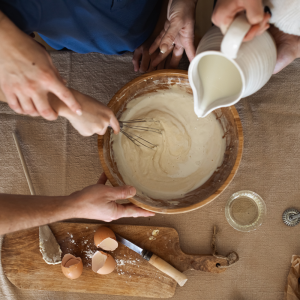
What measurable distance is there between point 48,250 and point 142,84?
67 centimetres

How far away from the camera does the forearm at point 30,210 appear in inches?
23.4

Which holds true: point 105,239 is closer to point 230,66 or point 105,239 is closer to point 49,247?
point 49,247

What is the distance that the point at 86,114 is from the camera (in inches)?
23.2

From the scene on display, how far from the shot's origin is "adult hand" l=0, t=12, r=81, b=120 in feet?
1.49

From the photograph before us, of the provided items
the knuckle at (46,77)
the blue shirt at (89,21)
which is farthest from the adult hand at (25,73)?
the blue shirt at (89,21)

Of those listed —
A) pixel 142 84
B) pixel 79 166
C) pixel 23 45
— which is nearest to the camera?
pixel 23 45

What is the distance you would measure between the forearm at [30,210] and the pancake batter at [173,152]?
0.72 feet

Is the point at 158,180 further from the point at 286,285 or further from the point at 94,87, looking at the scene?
the point at 286,285

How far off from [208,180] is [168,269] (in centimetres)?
34

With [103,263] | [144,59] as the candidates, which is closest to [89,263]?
[103,263]

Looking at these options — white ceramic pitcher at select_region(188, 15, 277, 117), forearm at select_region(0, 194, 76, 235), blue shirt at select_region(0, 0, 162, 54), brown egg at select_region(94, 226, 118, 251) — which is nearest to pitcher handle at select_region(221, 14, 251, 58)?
white ceramic pitcher at select_region(188, 15, 277, 117)

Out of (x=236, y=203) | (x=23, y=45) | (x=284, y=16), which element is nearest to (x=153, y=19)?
(x=284, y=16)

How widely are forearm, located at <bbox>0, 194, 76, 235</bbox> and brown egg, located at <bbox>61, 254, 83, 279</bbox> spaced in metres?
0.27

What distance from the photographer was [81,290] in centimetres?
88
